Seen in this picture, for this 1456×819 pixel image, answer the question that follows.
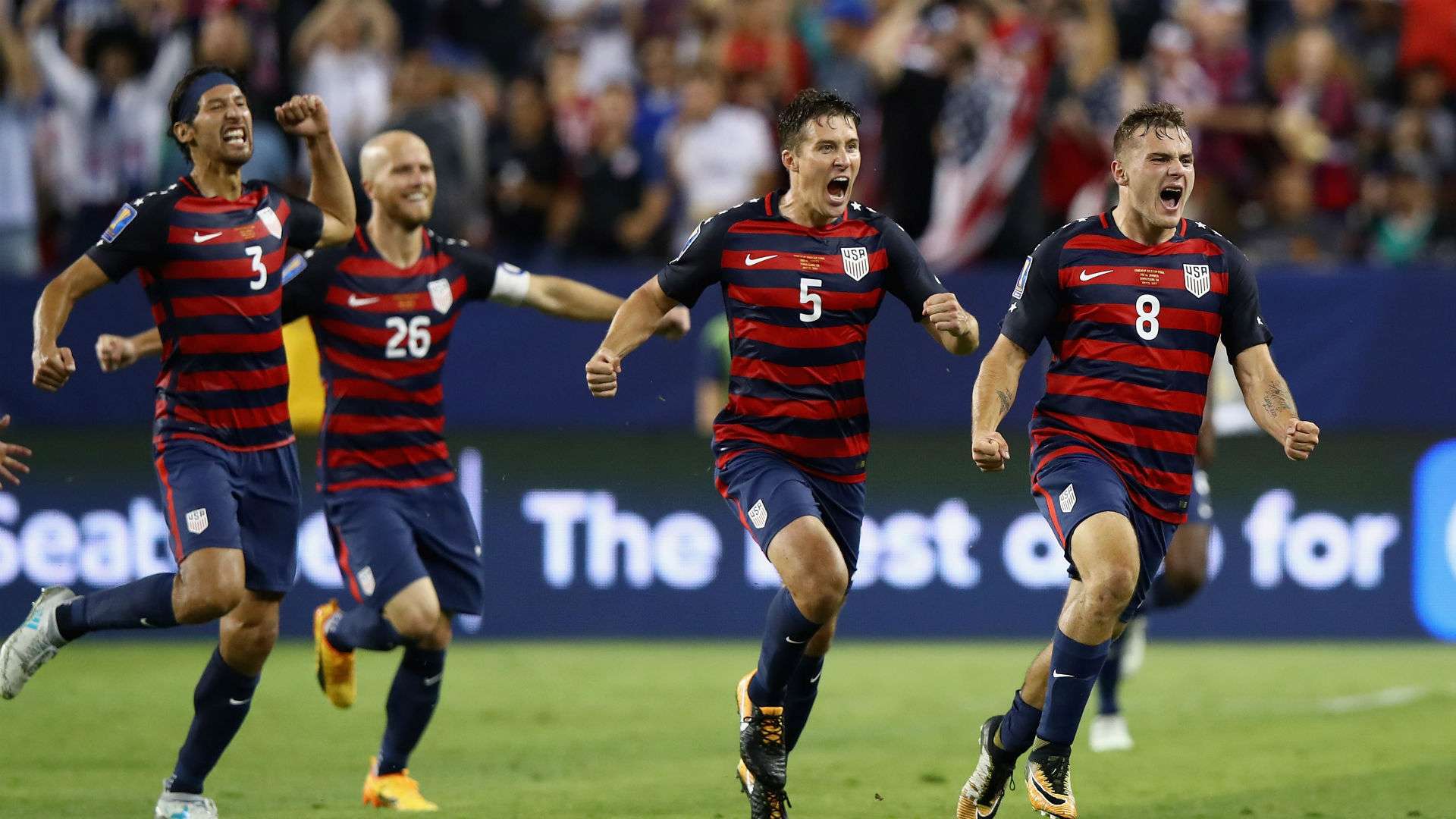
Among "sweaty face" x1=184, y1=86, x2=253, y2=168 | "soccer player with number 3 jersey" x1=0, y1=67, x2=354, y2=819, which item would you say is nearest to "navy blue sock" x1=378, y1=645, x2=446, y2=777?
"soccer player with number 3 jersey" x1=0, y1=67, x2=354, y2=819

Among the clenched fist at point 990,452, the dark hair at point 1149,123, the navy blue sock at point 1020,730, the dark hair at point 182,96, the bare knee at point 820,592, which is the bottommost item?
the navy blue sock at point 1020,730

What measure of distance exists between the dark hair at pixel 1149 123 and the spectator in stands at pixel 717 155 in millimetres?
6503

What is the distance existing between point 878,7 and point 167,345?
8261 mm

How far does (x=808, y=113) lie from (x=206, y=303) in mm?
2443

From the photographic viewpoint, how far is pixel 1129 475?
280 inches

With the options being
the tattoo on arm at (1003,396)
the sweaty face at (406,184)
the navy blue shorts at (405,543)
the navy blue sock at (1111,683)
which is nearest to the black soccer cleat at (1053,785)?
the tattoo on arm at (1003,396)

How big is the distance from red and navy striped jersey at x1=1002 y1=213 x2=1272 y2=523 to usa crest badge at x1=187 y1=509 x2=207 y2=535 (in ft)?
10.1

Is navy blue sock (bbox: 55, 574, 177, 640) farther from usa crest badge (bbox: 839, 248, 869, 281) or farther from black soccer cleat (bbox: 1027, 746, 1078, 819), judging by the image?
black soccer cleat (bbox: 1027, 746, 1078, 819)

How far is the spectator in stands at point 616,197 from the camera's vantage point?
1384 centimetres

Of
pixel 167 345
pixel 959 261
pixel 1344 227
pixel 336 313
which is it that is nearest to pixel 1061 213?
pixel 959 261

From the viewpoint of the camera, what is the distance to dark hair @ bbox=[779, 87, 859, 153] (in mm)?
7391

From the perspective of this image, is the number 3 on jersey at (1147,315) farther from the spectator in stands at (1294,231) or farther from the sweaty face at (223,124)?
the spectator in stands at (1294,231)

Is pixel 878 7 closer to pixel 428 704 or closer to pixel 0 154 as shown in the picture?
pixel 0 154

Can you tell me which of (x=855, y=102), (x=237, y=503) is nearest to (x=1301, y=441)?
(x=237, y=503)
